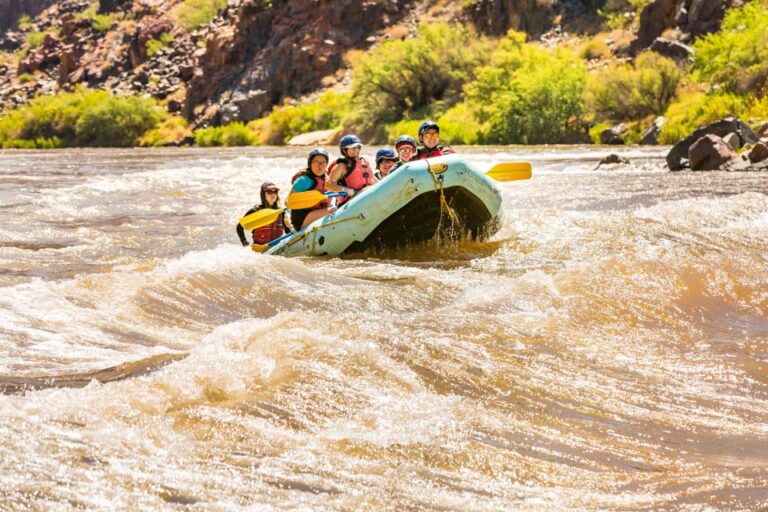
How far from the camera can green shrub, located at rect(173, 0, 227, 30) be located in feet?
245

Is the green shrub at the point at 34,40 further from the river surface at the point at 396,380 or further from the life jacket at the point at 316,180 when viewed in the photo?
the river surface at the point at 396,380

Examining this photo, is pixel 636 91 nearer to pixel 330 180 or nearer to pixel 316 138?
pixel 316 138

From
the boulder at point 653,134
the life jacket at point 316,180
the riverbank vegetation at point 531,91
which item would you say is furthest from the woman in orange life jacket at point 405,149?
the boulder at point 653,134

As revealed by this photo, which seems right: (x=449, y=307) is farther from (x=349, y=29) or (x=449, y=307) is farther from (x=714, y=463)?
(x=349, y=29)

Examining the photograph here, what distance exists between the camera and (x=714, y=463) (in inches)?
127

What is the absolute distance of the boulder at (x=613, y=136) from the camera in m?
26.2

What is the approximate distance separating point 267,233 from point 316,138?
33.3 metres

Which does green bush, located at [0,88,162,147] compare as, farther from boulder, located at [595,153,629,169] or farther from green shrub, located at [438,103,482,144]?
boulder, located at [595,153,629,169]

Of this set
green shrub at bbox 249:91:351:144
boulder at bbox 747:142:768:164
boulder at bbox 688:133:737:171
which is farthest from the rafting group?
green shrub at bbox 249:91:351:144

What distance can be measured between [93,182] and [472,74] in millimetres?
24192

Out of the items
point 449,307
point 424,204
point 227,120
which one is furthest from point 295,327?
point 227,120

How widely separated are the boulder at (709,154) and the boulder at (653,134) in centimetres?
809

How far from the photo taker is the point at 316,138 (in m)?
42.3

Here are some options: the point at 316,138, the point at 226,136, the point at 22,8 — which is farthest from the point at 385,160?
the point at 22,8
